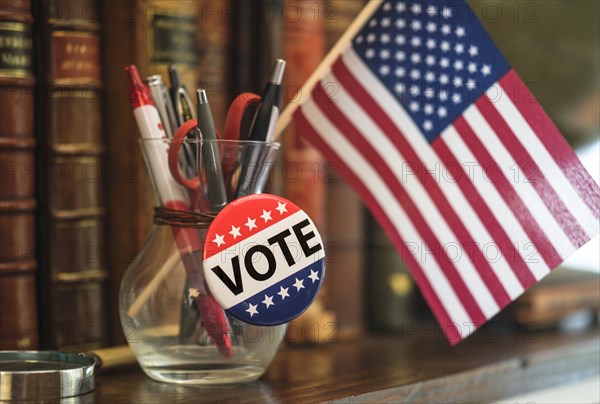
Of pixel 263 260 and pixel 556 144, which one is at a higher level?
pixel 556 144

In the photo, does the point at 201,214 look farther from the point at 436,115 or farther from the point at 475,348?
the point at 475,348

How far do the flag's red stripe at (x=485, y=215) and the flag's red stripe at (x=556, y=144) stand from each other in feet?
0.32

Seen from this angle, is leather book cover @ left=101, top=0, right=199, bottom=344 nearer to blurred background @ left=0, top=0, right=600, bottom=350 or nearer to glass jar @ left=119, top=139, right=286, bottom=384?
blurred background @ left=0, top=0, right=600, bottom=350

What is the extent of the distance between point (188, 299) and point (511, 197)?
0.40 metres

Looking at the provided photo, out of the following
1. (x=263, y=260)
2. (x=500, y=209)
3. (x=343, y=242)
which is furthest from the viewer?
(x=343, y=242)

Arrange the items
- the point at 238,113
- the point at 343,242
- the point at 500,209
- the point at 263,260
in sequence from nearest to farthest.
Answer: the point at 263,260
the point at 238,113
the point at 500,209
the point at 343,242

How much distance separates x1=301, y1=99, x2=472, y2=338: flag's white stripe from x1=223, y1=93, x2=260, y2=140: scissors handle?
0.59ft

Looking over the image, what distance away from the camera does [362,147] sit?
1.19 m

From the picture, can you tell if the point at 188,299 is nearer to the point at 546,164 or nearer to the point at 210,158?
the point at 210,158

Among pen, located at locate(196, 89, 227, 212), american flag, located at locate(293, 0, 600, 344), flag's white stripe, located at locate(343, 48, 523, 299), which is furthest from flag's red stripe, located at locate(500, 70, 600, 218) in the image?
pen, located at locate(196, 89, 227, 212)

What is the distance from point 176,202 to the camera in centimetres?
101

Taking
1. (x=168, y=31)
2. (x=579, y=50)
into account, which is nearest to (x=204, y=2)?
(x=168, y=31)

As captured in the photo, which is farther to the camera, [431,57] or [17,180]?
[431,57]

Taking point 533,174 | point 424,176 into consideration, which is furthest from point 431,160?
point 533,174
